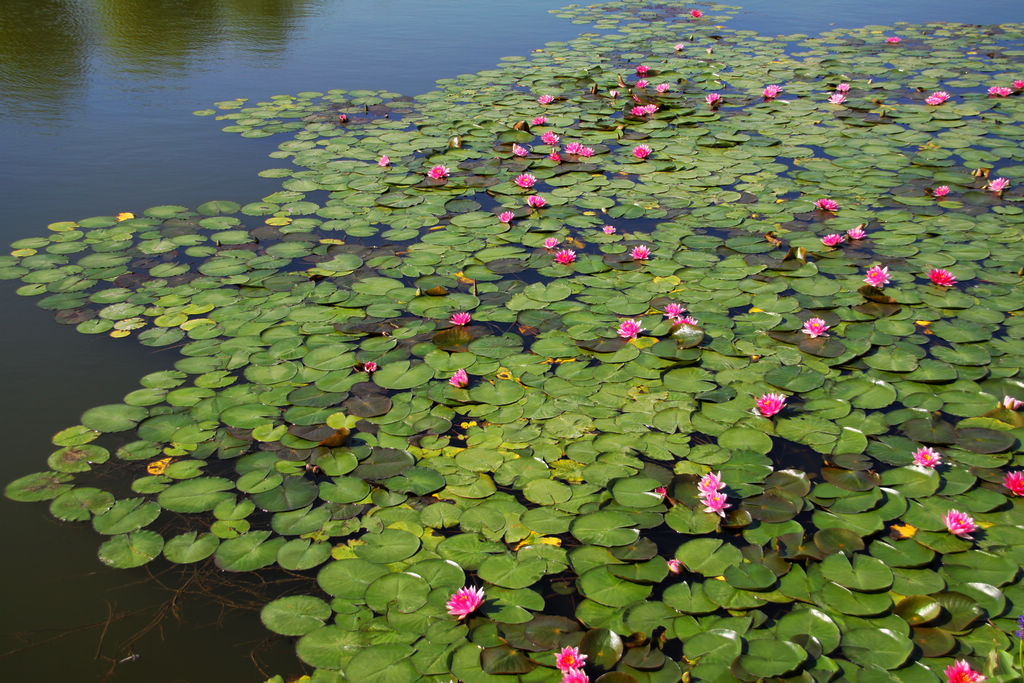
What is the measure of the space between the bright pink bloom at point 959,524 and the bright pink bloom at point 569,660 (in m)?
1.25

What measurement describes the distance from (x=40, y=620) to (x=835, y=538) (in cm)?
241

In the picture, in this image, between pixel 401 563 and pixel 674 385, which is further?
pixel 674 385

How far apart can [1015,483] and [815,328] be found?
3.30 ft

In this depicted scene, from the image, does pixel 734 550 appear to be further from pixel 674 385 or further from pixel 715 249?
pixel 715 249

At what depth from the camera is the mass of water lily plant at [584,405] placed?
2004 mm

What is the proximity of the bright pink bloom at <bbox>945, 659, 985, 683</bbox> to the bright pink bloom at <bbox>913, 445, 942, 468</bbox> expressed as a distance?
82cm

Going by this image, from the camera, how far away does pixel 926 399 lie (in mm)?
2789

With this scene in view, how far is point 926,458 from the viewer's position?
244 cm

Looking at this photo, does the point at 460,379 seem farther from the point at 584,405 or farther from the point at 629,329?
the point at 629,329

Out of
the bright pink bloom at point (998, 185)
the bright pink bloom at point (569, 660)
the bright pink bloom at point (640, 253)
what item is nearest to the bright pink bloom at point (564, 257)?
the bright pink bloom at point (640, 253)

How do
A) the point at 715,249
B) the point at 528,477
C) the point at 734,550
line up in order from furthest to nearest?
1. the point at 715,249
2. the point at 528,477
3. the point at 734,550

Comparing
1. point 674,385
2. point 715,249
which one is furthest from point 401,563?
point 715,249

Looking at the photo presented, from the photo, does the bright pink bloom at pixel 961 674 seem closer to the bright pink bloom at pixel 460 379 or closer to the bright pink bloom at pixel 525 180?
the bright pink bloom at pixel 460 379

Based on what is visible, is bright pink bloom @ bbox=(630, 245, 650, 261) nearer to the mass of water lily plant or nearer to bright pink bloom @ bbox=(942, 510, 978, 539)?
the mass of water lily plant
